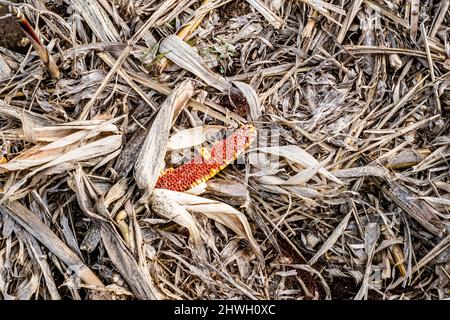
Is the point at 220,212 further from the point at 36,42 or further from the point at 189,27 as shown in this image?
the point at 36,42

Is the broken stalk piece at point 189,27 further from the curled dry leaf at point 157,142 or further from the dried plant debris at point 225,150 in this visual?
the curled dry leaf at point 157,142

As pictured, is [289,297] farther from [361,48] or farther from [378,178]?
[361,48]

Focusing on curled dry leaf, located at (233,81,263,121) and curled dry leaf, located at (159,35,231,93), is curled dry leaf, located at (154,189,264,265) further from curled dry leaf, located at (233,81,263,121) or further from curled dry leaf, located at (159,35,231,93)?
curled dry leaf, located at (159,35,231,93)

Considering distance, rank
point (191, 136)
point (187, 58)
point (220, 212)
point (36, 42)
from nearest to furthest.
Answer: point (36, 42)
point (220, 212)
point (191, 136)
point (187, 58)

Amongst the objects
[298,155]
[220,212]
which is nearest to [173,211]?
[220,212]

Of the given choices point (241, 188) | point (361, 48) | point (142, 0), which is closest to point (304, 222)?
point (241, 188)

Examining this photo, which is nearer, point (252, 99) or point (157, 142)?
point (157, 142)
